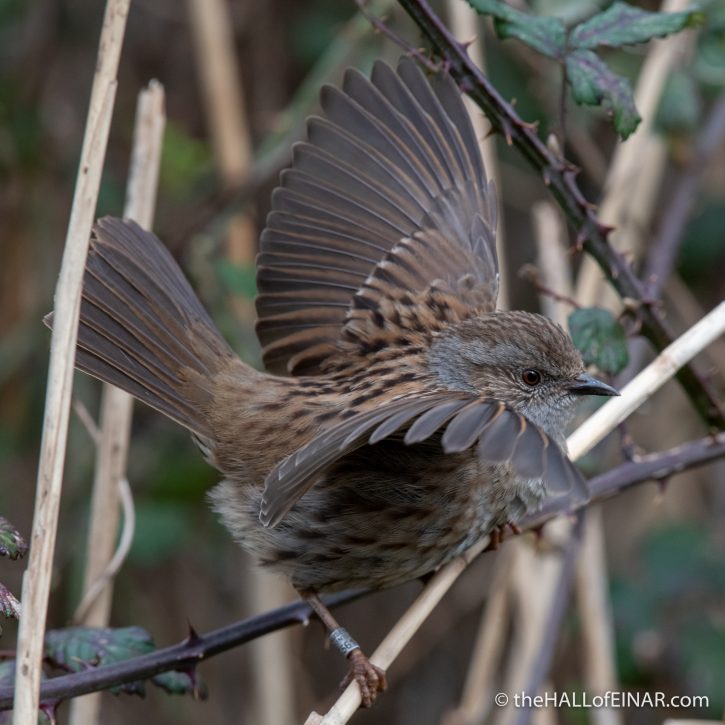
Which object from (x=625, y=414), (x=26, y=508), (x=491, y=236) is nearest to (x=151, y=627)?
(x=26, y=508)

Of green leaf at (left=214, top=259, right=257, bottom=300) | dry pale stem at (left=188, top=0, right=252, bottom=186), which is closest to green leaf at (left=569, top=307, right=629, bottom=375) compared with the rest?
green leaf at (left=214, top=259, right=257, bottom=300)

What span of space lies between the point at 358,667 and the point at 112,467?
76 cm

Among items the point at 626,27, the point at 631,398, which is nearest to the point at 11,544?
the point at 631,398

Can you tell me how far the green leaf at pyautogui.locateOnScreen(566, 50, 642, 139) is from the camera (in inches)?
85.5

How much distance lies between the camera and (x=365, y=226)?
286 centimetres

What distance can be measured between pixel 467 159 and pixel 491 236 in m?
0.21

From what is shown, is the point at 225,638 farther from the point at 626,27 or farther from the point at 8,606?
the point at 626,27

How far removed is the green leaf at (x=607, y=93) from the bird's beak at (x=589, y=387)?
0.54 metres

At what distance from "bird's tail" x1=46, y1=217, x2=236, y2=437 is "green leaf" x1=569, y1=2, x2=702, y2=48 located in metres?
1.04

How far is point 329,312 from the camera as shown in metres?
2.82

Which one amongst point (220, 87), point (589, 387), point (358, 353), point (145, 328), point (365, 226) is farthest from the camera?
point (220, 87)

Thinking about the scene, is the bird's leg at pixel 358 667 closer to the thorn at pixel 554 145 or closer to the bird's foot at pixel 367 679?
the bird's foot at pixel 367 679

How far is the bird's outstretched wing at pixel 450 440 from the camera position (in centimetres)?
155

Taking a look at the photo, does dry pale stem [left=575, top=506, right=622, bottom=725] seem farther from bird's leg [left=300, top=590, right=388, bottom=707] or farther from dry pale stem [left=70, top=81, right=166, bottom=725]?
dry pale stem [left=70, top=81, right=166, bottom=725]
